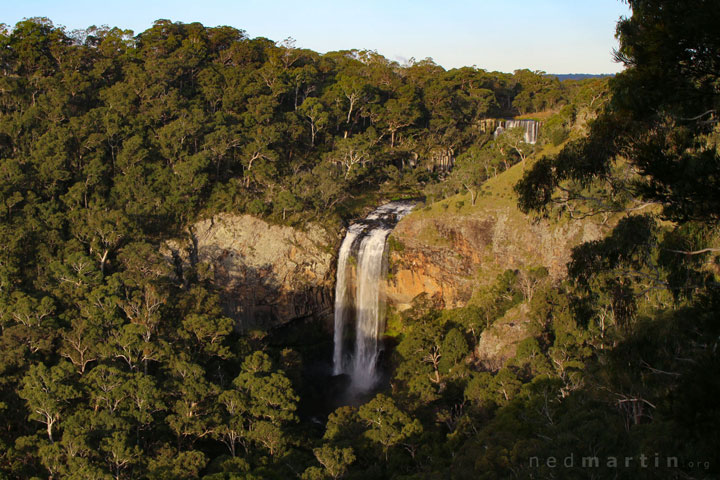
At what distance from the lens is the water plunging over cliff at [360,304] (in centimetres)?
4228

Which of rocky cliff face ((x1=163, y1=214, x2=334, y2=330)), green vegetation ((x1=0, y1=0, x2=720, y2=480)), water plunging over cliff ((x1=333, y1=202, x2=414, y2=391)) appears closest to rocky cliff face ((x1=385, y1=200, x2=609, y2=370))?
green vegetation ((x1=0, y1=0, x2=720, y2=480))

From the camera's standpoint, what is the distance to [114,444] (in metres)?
23.7

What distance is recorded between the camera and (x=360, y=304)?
140 feet

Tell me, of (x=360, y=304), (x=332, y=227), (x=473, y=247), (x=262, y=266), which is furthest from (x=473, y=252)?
(x=262, y=266)

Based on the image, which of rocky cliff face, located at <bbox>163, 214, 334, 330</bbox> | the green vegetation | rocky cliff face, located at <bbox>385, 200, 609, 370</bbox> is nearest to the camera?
the green vegetation

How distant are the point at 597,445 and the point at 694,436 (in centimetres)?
578

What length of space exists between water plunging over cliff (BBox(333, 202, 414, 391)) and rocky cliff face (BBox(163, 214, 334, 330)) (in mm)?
1280

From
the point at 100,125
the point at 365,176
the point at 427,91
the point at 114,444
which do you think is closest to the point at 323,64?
the point at 427,91

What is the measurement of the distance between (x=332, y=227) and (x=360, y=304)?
612 cm

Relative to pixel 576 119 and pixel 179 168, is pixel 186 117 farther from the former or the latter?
pixel 576 119

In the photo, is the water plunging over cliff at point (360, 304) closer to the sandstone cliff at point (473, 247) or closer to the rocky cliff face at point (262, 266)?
the sandstone cliff at point (473, 247)

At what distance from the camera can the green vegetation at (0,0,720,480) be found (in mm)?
11297

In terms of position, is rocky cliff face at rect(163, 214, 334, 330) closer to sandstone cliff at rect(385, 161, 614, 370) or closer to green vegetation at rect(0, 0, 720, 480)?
green vegetation at rect(0, 0, 720, 480)

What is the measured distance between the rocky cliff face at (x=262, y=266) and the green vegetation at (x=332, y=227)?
163 cm
